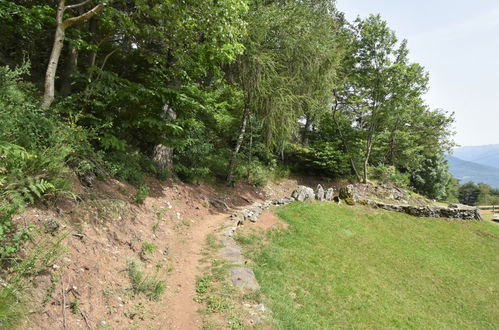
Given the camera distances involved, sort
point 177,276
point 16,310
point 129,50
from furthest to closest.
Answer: point 129,50
point 177,276
point 16,310

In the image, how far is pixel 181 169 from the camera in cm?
1188

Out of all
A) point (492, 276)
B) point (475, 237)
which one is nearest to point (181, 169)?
point (492, 276)

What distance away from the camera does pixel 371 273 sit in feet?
29.6

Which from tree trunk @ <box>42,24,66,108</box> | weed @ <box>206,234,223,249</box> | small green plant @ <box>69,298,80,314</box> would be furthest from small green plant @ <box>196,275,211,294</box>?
tree trunk @ <box>42,24,66,108</box>

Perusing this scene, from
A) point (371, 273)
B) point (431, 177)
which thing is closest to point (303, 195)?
point (371, 273)

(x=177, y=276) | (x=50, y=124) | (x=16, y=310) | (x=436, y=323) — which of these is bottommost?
(x=436, y=323)

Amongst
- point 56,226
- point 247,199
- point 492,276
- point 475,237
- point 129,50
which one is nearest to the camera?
point 56,226

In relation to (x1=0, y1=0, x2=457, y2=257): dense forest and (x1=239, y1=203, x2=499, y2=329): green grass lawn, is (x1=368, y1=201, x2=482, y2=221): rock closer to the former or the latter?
(x1=239, y1=203, x2=499, y2=329): green grass lawn

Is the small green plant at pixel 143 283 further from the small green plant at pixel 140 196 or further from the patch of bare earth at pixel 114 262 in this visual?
the small green plant at pixel 140 196

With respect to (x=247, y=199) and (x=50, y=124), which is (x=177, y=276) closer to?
(x=50, y=124)

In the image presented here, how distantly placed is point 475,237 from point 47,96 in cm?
2022

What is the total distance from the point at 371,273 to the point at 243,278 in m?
5.11

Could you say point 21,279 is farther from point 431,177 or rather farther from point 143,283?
point 431,177

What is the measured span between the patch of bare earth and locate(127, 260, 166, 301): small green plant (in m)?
0.08
